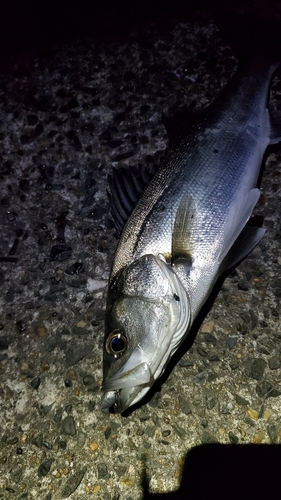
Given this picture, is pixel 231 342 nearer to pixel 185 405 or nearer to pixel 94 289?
pixel 185 405

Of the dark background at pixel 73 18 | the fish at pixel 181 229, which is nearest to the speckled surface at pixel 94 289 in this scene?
the dark background at pixel 73 18

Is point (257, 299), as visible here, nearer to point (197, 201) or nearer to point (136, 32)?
point (197, 201)

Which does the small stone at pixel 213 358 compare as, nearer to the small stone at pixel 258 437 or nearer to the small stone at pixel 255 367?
the small stone at pixel 255 367

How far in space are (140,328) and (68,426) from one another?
0.76 m

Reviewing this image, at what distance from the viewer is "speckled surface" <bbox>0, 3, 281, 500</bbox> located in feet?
7.08

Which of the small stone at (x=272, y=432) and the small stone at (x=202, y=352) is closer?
the small stone at (x=272, y=432)

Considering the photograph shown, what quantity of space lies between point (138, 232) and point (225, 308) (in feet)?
2.44

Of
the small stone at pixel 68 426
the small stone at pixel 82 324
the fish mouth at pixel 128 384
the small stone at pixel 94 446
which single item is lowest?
the small stone at pixel 94 446

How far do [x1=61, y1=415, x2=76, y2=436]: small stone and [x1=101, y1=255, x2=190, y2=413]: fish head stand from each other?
0.35 m

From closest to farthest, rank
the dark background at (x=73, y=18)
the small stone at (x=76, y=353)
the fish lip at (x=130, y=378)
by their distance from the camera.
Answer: the fish lip at (x=130, y=378)
the small stone at (x=76, y=353)
the dark background at (x=73, y=18)

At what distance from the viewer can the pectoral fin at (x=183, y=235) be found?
2156mm

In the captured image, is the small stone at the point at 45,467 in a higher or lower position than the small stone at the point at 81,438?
lower

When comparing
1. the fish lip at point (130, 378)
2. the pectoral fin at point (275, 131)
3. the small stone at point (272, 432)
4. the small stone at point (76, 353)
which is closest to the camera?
the fish lip at point (130, 378)

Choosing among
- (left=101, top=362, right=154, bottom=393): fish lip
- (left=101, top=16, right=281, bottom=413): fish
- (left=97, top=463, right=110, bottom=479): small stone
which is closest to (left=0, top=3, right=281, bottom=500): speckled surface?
(left=97, top=463, right=110, bottom=479): small stone
